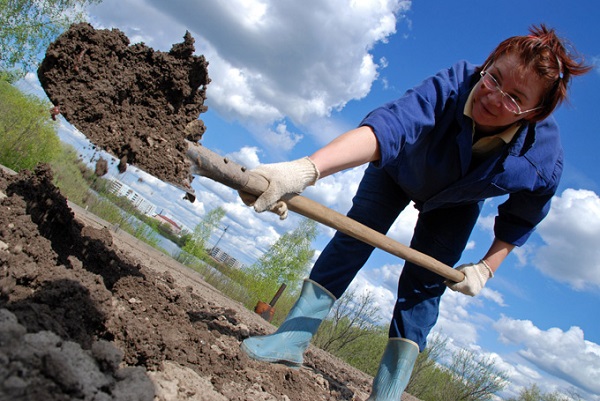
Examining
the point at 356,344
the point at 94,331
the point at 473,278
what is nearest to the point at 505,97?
the point at 473,278

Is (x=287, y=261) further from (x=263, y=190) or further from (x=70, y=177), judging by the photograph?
(x=263, y=190)

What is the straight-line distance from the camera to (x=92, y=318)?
1831 millimetres

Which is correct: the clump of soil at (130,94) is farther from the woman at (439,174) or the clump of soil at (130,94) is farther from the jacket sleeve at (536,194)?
the jacket sleeve at (536,194)

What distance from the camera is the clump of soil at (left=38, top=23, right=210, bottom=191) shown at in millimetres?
2027

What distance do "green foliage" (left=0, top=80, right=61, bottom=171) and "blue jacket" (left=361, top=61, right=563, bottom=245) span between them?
7836 mm

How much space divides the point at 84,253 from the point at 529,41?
257 cm

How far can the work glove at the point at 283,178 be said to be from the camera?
76.5 inches

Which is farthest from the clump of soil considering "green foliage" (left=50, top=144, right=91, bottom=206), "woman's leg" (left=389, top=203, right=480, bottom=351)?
"green foliage" (left=50, top=144, right=91, bottom=206)

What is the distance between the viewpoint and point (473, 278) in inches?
124

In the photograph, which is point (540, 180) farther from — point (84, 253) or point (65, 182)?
point (65, 182)

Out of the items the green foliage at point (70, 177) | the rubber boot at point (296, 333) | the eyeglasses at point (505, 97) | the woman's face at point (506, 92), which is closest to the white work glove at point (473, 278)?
the rubber boot at point (296, 333)

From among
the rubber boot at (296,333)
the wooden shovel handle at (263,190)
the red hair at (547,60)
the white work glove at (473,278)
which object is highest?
the red hair at (547,60)

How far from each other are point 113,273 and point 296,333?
1.12 m

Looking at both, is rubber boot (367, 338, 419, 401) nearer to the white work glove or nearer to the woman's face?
the white work glove
